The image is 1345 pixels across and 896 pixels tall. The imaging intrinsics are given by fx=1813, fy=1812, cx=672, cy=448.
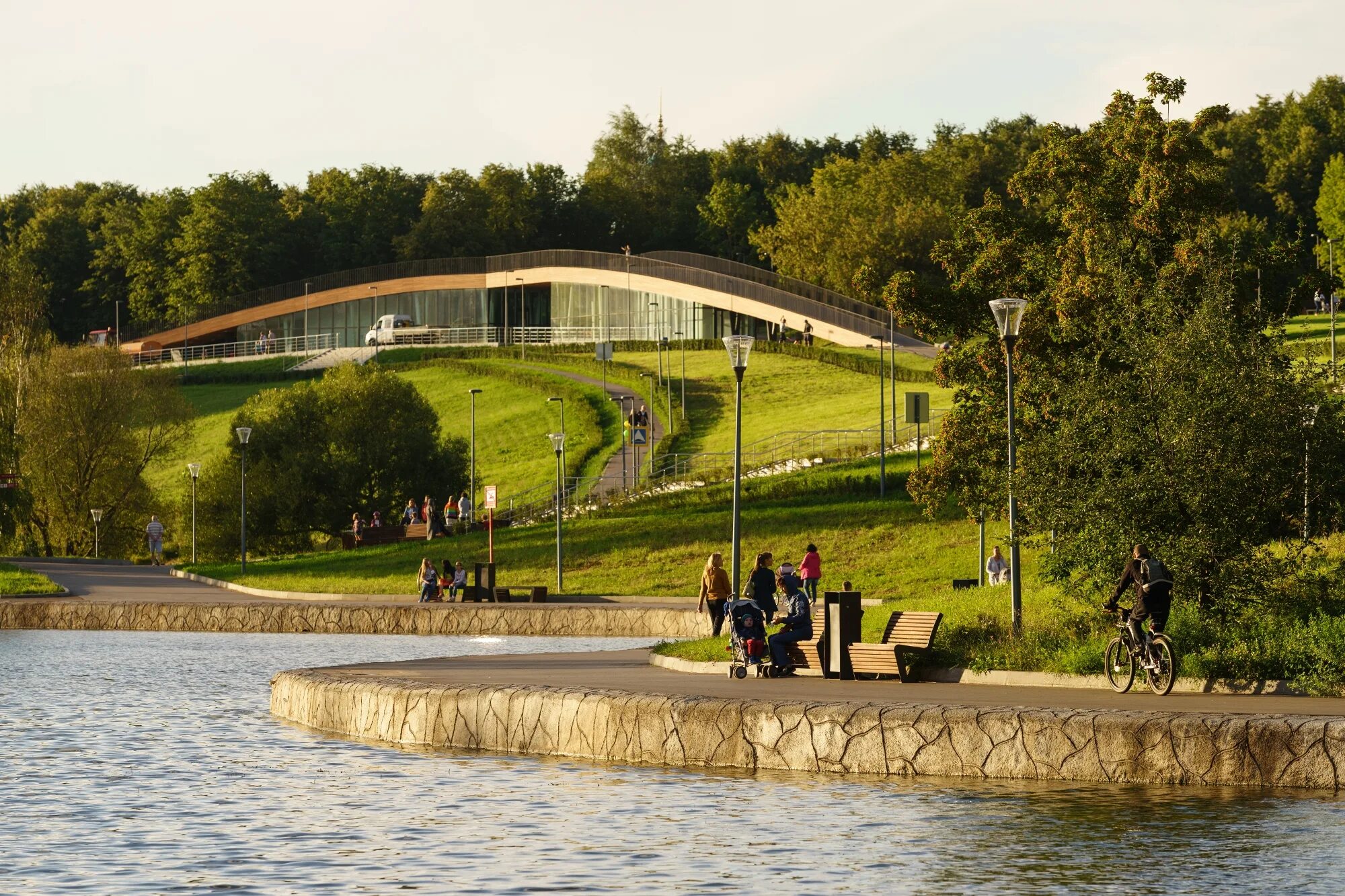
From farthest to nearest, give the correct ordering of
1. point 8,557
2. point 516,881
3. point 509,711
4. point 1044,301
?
point 8,557, point 1044,301, point 509,711, point 516,881

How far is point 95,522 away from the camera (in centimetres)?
7044

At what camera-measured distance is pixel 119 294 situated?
149125 mm

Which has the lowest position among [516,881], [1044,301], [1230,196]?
[516,881]

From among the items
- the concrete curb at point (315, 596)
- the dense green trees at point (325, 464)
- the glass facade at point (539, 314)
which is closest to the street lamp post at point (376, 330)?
the glass facade at point (539, 314)

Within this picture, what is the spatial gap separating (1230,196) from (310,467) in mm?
41002

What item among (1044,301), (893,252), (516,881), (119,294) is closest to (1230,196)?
(1044,301)

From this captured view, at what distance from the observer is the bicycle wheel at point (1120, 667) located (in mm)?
18859

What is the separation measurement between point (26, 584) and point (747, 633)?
28093 millimetres

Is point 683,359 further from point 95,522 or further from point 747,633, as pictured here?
point 747,633

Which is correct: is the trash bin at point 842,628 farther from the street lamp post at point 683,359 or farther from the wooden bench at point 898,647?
the street lamp post at point 683,359

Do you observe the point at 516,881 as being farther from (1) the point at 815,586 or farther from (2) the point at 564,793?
(1) the point at 815,586

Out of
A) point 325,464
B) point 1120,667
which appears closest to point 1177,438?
point 1120,667

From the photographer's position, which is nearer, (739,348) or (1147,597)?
(1147,597)

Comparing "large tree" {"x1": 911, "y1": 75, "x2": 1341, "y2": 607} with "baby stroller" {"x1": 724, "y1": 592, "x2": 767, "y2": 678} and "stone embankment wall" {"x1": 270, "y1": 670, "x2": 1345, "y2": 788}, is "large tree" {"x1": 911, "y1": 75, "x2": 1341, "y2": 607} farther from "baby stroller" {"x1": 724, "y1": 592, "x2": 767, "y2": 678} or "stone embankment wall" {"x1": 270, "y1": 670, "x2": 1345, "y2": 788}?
"stone embankment wall" {"x1": 270, "y1": 670, "x2": 1345, "y2": 788}
